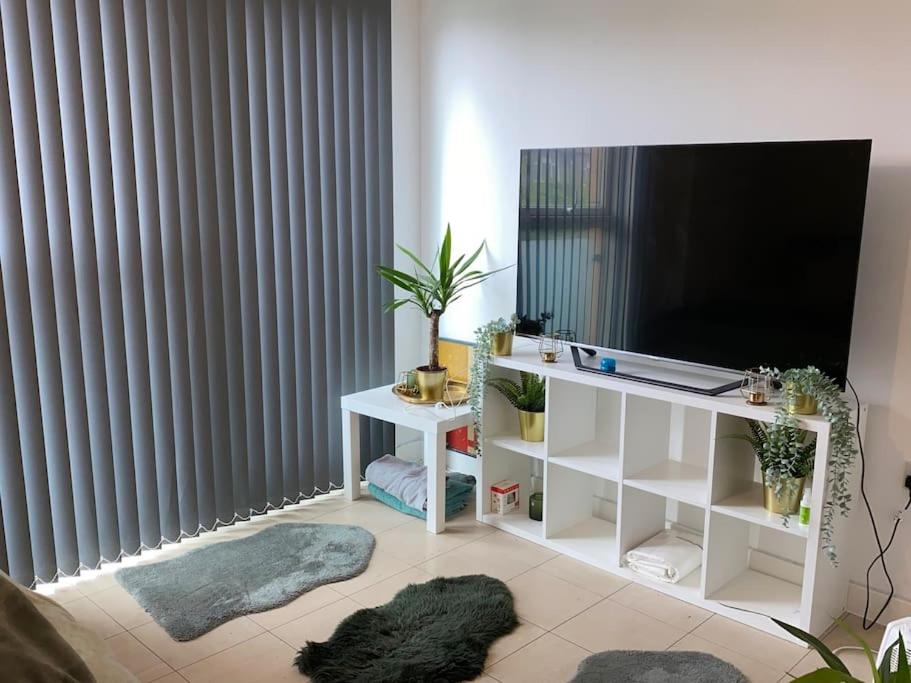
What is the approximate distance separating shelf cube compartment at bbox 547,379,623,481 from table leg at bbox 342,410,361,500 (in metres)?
0.92

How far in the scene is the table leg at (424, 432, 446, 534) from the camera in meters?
3.17

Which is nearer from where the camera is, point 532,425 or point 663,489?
point 663,489

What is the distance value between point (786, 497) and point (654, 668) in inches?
26.1

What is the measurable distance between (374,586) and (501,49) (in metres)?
2.22

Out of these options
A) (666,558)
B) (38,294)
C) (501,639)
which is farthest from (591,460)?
(38,294)

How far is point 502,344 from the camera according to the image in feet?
10.4

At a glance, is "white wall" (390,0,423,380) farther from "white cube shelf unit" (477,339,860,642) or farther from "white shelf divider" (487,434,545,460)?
"white shelf divider" (487,434,545,460)

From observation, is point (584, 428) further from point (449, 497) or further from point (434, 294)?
point (434, 294)

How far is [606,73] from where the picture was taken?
3037 mm

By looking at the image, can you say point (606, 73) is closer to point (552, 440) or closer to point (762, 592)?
point (552, 440)

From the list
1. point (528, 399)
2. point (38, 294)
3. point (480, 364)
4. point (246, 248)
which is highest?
point (246, 248)

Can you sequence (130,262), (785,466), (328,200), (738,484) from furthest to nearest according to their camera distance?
1. (328,200)
2. (130,262)
3. (738,484)
4. (785,466)

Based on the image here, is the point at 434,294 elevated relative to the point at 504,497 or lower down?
elevated

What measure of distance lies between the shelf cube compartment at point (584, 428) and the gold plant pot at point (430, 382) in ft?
1.95
